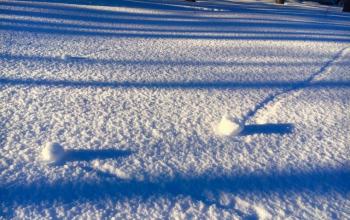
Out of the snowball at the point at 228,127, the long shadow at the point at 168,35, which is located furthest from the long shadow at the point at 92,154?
the long shadow at the point at 168,35

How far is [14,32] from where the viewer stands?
12.5 ft

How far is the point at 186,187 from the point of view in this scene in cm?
132

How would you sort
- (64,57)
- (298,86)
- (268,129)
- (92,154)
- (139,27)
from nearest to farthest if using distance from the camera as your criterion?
(92,154)
(268,129)
(298,86)
(64,57)
(139,27)

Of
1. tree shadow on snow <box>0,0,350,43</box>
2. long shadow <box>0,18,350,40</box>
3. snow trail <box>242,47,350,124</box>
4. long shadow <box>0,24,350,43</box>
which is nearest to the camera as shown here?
snow trail <box>242,47,350,124</box>

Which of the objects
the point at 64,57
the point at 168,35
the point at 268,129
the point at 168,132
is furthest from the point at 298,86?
the point at 168,35

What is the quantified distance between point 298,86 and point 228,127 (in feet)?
3.94

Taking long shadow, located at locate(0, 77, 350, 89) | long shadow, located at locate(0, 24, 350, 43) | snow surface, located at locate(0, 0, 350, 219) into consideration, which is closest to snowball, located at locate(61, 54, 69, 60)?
snow surface, located at locate(0, 0, 350, 219)

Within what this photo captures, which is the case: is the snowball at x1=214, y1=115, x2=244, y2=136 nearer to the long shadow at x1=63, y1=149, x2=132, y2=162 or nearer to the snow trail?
the snow trail

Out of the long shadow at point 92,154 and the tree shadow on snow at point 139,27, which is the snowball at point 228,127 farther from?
the tree shadow on snow at point 139,27

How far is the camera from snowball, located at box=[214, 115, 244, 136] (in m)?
1.75

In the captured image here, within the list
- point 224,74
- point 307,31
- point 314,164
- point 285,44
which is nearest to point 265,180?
point 314,164

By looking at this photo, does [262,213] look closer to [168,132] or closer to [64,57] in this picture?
[168,132]

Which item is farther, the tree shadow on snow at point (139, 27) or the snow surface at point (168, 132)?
the tree shadow on snow at point (139, 27)

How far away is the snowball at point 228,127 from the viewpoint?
1750mm
